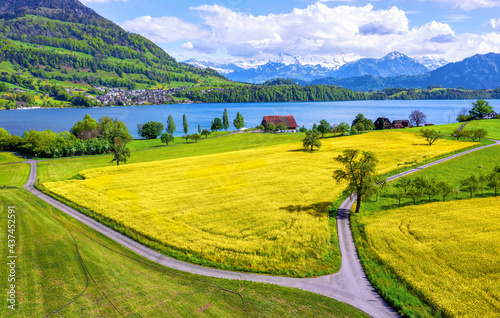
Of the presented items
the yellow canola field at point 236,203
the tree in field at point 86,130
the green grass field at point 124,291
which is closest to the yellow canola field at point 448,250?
the yellow canola field at point 236,203

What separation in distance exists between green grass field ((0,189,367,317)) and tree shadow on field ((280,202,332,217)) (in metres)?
17.4

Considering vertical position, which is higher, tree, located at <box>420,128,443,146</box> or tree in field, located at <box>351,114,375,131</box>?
tree in field, located at <box>351,114,375,131</box>

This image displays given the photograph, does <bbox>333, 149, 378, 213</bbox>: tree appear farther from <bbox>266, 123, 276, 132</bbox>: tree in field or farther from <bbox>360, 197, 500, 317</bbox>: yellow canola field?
<bbox>266, 123, 276, 132</bbox>: tree in field

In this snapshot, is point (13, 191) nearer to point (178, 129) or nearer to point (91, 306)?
point (91, 306)

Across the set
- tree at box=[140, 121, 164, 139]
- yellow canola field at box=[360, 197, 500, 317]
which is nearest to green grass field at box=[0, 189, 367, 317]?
yellow canola field at box=[360, 197, 500, 317]

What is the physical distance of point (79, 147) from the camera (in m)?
99.1

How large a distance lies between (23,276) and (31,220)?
52.2 feet

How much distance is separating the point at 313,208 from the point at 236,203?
12605 mm

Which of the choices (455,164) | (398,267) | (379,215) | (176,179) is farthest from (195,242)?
(455,164)

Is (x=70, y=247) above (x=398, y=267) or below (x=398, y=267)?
above

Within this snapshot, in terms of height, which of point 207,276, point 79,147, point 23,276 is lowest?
point 207,276

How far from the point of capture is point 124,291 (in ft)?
73.3

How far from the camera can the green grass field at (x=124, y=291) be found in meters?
20.3

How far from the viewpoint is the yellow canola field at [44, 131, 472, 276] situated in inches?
1139
